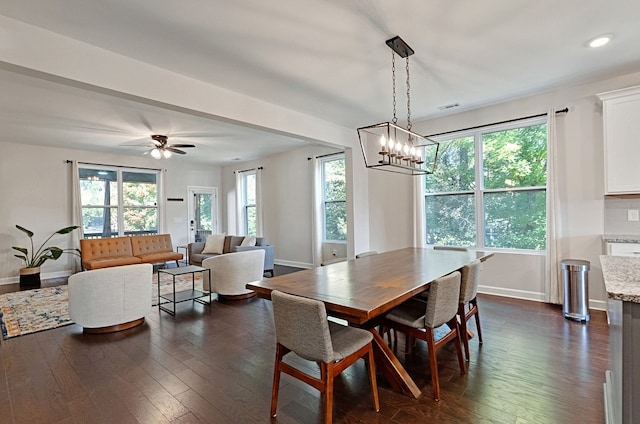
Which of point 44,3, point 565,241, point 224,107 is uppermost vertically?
point 44,3

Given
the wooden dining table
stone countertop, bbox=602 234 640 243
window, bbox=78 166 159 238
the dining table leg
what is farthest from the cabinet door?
window, bbox=78 166 159 238

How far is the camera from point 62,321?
3715mm

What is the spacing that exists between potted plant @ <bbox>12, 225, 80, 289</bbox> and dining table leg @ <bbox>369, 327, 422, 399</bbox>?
661 cm

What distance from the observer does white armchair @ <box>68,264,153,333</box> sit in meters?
3.23

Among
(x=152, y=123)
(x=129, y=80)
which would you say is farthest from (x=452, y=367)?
(x=152, y=123)

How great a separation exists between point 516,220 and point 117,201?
8.30 m

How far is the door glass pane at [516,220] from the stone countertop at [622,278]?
2691mm

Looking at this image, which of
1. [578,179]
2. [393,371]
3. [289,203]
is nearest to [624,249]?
[578,179]

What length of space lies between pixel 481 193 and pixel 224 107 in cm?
382

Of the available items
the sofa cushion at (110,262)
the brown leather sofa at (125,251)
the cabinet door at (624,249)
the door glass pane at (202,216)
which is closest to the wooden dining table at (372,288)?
the cabinet door at (624,249)

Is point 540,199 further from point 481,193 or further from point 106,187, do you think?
point 106,187

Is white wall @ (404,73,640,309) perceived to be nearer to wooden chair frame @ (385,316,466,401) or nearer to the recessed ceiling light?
the recessed ceiling light

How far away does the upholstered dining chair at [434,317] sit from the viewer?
2053 millimetres

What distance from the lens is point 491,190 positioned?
14.7ft
